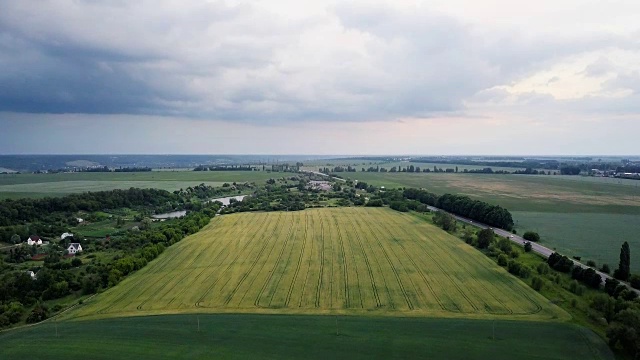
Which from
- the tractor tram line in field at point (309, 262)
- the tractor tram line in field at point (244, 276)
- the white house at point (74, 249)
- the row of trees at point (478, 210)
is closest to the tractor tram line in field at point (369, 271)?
the tractor tram line in field at point (309, 262)

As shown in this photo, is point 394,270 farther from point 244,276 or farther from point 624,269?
point 624,269

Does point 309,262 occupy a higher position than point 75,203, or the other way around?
point 75,203

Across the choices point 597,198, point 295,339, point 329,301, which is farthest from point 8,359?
point 597,198

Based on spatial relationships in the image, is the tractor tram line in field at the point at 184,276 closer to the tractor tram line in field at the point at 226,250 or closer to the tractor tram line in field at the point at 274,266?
the tractor tram line in field at the point at 226,250

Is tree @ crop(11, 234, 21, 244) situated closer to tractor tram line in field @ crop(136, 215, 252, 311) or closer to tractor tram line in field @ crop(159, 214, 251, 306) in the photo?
tractor tram line in field @ crop(136, 215, 252, 311)

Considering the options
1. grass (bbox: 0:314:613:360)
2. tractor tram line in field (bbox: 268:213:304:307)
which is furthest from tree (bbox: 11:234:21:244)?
tractor tram line in field (bbox: 268:213:304:307)

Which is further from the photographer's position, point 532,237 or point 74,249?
point 532,237

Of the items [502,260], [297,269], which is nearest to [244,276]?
[297,269]
